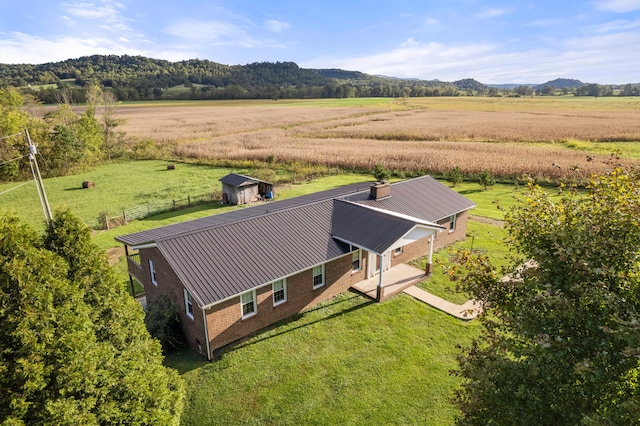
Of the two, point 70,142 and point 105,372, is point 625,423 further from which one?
point 70,142

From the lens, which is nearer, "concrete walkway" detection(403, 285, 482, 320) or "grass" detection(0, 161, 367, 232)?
"concrete walkway" detection(403, 285, 482, 320)

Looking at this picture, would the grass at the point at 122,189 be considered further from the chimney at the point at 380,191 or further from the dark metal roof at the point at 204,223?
the chimney at the point at 380,191

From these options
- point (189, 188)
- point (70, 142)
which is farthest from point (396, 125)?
point (70, 142)

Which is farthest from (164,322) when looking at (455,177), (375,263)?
(455,177)

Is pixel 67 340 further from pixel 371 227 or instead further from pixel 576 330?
pixel 371 227

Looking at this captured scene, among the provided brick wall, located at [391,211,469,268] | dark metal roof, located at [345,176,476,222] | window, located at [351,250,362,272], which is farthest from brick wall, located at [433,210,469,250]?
window, located at [351,250,362,272]

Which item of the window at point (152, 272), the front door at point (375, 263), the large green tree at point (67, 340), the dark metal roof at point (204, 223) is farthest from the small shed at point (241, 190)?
the large green tree at point (67, 340)

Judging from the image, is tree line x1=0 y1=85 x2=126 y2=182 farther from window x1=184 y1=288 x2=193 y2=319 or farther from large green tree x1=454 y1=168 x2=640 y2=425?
large green tree x1=454 y1=168 x2=640 y2=425

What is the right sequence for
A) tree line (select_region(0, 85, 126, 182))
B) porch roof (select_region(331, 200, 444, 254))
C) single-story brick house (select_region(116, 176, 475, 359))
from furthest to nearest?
tree line (select_region(0, 85, 126, 182)), porch roof (select_region(331, 200, 444, 254)), single-story brick house (select_region(116, 176, 475, 359))
